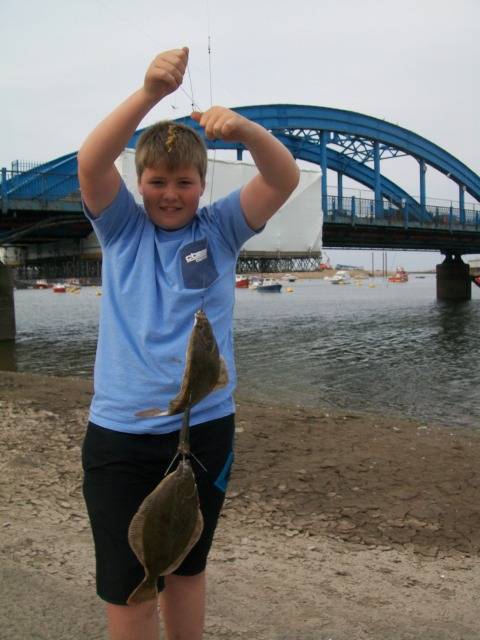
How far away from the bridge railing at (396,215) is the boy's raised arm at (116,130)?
3168cm

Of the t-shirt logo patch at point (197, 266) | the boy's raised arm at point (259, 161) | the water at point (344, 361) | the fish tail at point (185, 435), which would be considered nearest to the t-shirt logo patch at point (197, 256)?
the t-shirt logo patch at point (197, 266)

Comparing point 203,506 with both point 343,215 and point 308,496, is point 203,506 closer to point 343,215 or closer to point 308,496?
point 308,496

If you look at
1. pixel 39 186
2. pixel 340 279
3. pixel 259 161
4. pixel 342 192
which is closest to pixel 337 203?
pixel 342 192

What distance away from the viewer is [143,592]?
2098 mm

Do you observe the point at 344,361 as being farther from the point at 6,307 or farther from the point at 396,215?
the point at 396,215

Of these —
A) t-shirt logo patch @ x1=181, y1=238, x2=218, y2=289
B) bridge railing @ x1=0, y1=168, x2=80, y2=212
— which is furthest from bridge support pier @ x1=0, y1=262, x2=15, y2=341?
t-shirt logo patch @ x1=181, y1=238, x2=218, y2=289

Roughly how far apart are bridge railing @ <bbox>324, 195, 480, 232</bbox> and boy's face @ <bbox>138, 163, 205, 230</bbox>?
1244 inches

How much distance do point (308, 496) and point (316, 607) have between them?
1.92 meters

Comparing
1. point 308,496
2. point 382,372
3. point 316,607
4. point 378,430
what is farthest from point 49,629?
point 382,372

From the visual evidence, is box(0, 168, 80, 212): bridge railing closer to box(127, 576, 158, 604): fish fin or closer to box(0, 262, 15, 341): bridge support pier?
box(0, 262, 15, 341): bridge support pier

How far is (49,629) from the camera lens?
284cm

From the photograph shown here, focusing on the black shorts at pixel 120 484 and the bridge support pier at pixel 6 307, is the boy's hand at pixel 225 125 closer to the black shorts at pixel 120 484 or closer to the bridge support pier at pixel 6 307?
the black shorts at pixel 120 484

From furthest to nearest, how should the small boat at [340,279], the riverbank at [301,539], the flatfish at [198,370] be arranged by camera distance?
the small boat at [340,279]
the riverbank at [301,539]
the flatfish at [198,370]

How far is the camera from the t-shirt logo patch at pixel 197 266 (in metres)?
2.24
